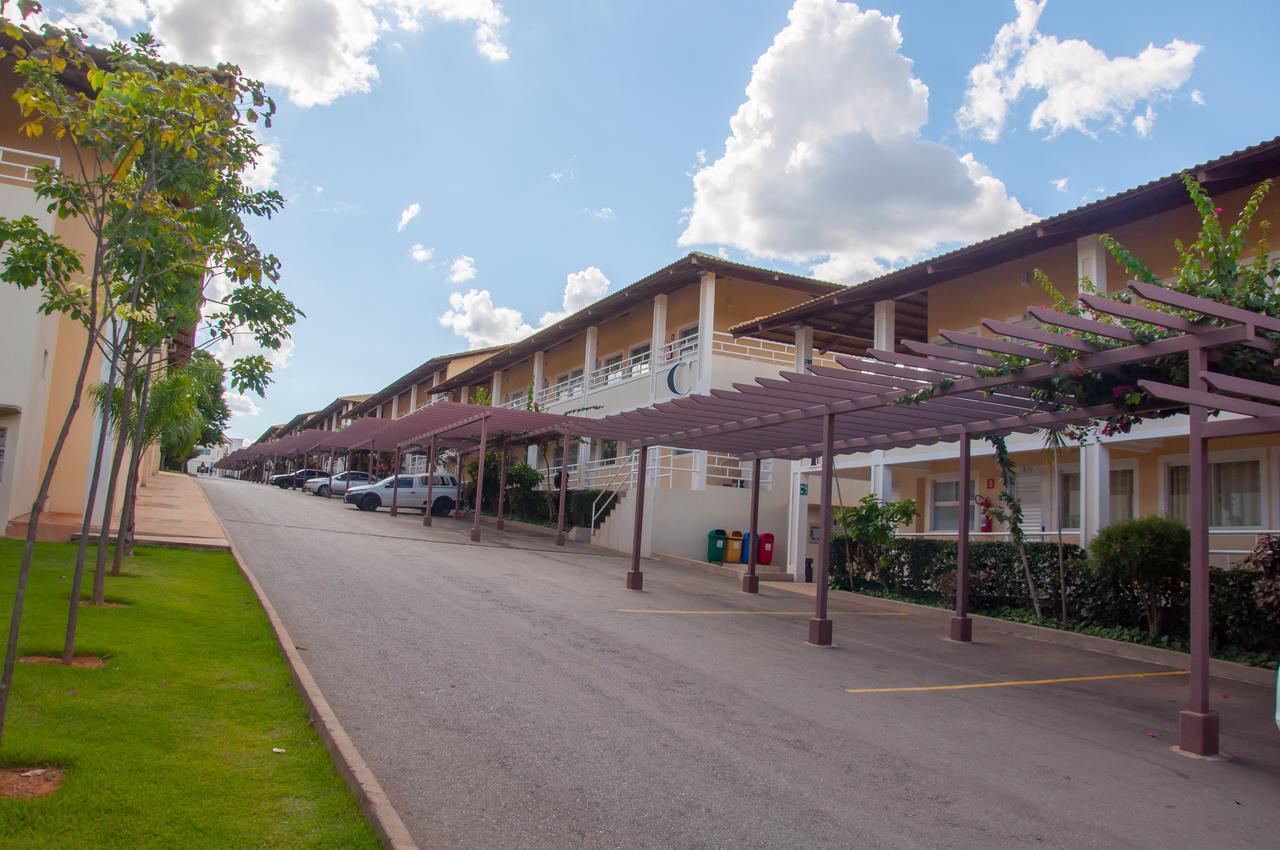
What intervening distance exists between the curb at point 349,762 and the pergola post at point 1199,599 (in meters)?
5.93

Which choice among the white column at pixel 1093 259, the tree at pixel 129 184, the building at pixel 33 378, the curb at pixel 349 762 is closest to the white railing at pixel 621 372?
the white column at pixel 1093 259

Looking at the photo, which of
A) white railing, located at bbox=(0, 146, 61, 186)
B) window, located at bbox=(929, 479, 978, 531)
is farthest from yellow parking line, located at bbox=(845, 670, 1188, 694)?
white railing, located at bbox=(0, 146, 61, 186)

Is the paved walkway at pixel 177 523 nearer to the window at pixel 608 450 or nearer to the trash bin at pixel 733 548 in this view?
the trash bin at pixel 733 548

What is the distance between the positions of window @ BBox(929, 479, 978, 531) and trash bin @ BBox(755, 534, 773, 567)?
4059mm

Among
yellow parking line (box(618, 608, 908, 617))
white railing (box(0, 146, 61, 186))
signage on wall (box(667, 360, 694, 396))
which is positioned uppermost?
white railing (box(0, 146, 61, 186))

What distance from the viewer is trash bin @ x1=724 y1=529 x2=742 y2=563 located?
901 inches

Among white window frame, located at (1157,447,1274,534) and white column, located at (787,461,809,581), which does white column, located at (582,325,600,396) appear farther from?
white window frame, located at (1157,447,1274,534)

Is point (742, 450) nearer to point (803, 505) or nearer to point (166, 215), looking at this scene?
point (803, 505)

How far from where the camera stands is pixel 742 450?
16.6m

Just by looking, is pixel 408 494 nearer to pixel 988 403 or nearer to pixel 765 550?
pixel 765 550

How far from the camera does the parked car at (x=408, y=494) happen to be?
3456 cm

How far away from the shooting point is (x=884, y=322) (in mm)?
19109

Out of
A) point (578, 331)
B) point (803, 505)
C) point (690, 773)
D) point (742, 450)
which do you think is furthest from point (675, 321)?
point (690, 773)

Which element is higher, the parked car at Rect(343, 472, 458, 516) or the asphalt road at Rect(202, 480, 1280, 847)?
the parked car at Rect(343, 472, 458, 516)
